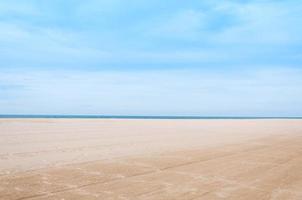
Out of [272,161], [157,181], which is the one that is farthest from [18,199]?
[272,161]

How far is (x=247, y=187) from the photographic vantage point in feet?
22.5

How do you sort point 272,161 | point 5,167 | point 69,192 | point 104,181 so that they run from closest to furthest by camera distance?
point 69,192
point 104,181
point 5,167
point 272,161

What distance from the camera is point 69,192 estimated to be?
618cm

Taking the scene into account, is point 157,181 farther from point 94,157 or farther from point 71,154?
point 71,154

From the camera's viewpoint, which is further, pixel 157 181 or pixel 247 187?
pixel 157 181

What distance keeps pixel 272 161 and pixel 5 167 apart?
8.34 m

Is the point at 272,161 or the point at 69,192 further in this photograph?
the point at 272,161

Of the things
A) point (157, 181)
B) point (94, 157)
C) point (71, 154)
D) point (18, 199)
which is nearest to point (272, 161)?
point (157, 181)

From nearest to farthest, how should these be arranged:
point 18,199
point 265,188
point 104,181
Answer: point 18,199 < point 265,188 < point 104,181

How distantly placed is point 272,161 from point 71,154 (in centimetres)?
705

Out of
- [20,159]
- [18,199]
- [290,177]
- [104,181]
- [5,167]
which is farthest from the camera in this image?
[20,159]

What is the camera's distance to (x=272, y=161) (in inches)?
418

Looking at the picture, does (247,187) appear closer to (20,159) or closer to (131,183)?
(131,183)

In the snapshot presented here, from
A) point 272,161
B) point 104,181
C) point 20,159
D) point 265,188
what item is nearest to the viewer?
point 265,188
